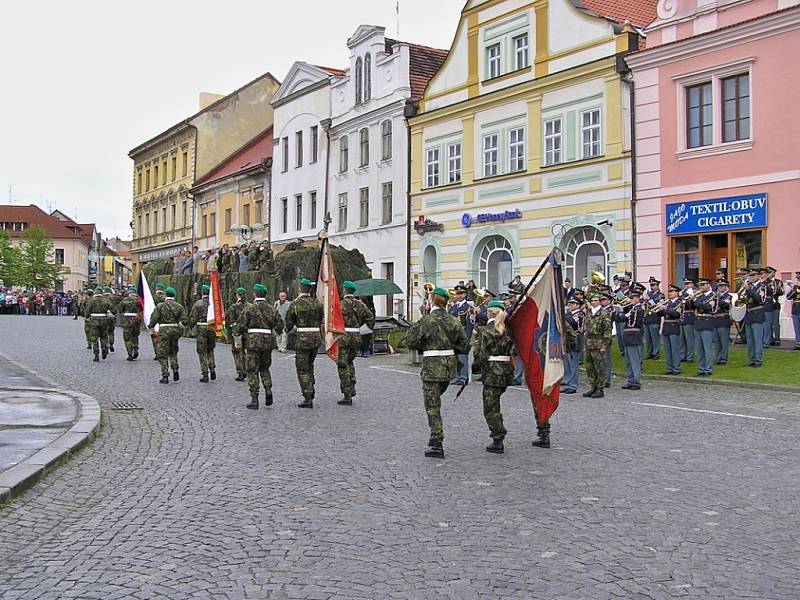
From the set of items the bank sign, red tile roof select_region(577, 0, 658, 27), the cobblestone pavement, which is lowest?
the cobblestone pavement

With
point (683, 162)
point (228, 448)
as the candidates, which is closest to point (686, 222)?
point (683, 162)

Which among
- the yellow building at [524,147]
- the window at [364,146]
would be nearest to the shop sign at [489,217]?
the yellow building at [524,147]

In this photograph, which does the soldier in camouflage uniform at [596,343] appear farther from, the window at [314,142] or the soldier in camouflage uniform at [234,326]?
the window at [314,142]

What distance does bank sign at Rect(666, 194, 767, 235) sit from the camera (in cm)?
2333

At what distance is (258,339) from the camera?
1448 cm

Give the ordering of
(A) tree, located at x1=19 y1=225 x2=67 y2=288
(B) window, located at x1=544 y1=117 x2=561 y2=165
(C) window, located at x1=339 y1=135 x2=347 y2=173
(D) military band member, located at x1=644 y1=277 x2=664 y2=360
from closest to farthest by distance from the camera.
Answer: (D) military band member, located at x1=644 y1=277 x2=664 y2=360
(B) window, located at x1=544 y1=117 x2=561 y2=165
(C) window, located at x1=339 y1=135 x2=347 y2=173
(A) tree, located at x1=19 y1=225 x2=67 y2=288

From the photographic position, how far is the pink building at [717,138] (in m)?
22.8

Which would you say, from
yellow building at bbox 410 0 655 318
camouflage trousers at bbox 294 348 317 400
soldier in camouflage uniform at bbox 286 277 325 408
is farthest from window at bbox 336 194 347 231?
camouflage trousers at bbox 294 348 317 400

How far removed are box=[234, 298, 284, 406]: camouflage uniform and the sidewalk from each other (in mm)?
2430

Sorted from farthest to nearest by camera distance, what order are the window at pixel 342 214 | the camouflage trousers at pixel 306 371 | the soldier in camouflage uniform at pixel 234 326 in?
the window at pixel 342 214 → the soldier in camouflage uniform at pixel 234 326 → the camouflage trousers at pixel 306 371

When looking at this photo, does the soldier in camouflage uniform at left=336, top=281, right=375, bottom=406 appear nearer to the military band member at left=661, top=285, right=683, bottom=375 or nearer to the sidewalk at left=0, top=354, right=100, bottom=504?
the sidewalk at left=0, top=354, right=100, bottom=504

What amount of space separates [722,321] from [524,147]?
1349 centimetres

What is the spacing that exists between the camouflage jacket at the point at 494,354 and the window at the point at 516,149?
828 inches

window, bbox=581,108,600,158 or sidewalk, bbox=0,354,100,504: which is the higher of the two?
window, bbox=581,108,600,158
